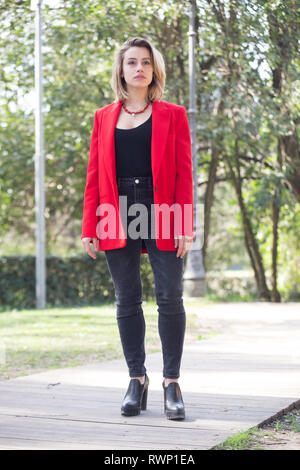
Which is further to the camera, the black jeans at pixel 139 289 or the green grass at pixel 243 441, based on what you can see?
the black jeans at pixel 139 289

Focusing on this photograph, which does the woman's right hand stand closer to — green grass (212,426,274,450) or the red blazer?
the red blazer

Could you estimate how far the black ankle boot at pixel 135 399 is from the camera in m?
3.40

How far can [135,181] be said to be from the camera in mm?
3434

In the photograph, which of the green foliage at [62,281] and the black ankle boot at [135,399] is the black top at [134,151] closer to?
the black ankle boot at [135,399]

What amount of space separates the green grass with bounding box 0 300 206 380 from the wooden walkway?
30.4 inches

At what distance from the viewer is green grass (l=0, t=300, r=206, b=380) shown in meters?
5.86

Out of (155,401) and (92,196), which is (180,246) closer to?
(92,196)

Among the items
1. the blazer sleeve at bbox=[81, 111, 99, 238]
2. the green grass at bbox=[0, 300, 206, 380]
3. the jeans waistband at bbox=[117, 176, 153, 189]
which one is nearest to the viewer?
the jeans waistband at bbox=[117, 176, 153, 189]

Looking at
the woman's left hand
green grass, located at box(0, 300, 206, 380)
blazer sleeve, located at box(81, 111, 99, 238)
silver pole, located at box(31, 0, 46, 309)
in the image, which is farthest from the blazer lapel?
silver pole, located at box(31, 0, 46, 309)

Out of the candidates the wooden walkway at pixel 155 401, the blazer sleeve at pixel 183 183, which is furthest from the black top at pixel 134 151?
the wooden walkway at pixel 155 401

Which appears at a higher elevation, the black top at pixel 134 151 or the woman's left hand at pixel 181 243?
the black top at pixel 134 151

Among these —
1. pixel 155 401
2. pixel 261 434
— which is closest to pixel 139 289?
pixel 155 401

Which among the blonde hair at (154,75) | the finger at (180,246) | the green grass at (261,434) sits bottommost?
the green grass at (261,434)
